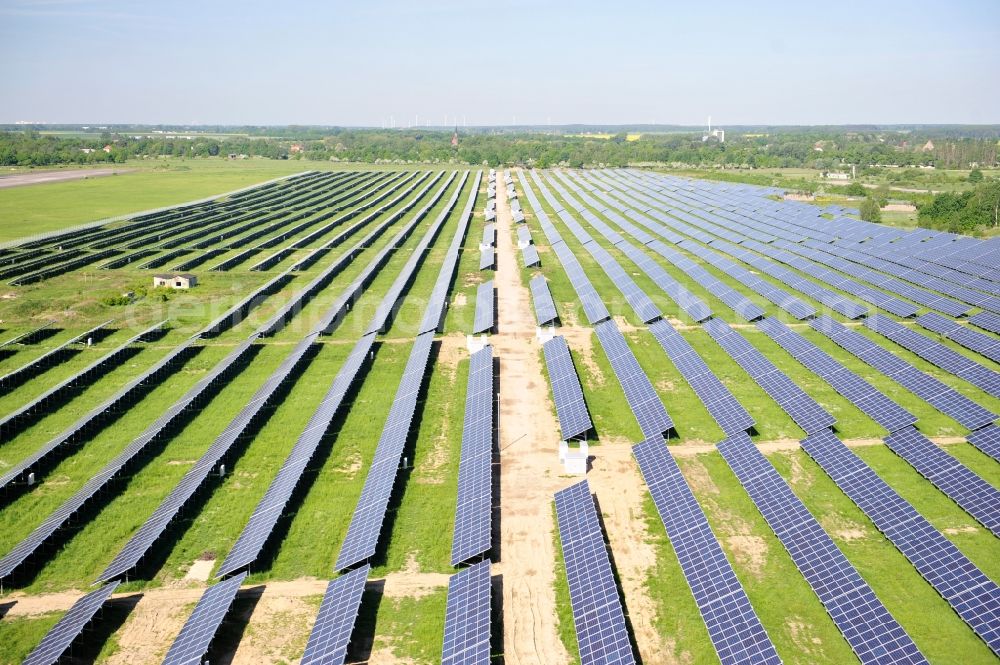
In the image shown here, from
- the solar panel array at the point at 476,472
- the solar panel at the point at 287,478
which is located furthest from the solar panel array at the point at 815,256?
the solar panel at the point at 287,478

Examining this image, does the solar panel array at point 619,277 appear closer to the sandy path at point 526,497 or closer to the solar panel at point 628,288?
the solar panel at point 628,288

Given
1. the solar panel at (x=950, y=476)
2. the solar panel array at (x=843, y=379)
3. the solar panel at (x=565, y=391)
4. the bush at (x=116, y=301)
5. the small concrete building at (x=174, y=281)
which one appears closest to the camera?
the solar panel at (x=950, y=476)

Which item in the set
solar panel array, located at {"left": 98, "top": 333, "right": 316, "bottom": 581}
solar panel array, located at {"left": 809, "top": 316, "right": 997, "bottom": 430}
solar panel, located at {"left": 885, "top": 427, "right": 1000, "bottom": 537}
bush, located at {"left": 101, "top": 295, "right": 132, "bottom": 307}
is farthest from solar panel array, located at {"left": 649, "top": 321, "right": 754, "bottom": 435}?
bush, located at {"left": 101, "top": 295, "right": 132, "bottom": 307}

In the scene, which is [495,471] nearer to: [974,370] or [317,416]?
[317,416]

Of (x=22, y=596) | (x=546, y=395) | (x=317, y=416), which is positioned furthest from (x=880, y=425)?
(x=22, y=596)

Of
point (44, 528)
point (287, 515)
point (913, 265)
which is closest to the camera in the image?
point (44, 528)

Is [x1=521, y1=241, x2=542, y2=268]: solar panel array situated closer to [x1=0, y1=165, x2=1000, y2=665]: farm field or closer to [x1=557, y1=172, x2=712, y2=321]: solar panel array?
[x1=0, y1=165, x2=1000, y2=665]: farm field
